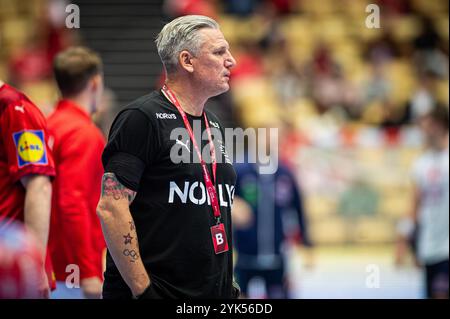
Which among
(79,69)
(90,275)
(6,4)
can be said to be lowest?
(90,275)

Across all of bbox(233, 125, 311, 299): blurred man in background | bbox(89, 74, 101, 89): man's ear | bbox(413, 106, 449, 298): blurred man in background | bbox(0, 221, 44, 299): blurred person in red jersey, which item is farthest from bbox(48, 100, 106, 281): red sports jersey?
bbox(413, 106, 449, 298): blurred man in background

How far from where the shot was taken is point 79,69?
5.05 meters

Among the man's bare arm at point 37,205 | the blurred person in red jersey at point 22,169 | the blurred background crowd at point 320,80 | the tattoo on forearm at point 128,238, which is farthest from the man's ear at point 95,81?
the blurred background crowd at point 320,80

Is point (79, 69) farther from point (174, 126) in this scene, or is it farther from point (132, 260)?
point (132, 260)

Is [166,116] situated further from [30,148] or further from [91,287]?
[91,287]

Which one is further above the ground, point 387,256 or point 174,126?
point 174,126

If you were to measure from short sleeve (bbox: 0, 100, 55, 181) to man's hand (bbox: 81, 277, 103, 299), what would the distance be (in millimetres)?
863

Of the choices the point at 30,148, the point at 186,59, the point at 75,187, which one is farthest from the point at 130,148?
the point at 75,187

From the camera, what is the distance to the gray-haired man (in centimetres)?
346

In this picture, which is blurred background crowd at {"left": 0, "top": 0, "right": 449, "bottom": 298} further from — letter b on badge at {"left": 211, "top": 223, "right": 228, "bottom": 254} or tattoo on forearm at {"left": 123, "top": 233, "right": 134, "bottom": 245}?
tattoo on forearm at {"left": 123, "top": 233, "right": 134, "bottom": 245}

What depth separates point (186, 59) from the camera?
3.79 meters
